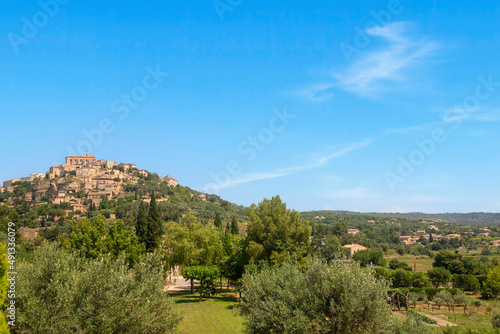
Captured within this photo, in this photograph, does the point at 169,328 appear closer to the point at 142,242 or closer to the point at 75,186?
the point at 142,242

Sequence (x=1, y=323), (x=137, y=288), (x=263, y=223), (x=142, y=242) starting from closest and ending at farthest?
(x=1, y=323)
(x=137, y=288)
(x=263, y=223)
(x=142, y=242)

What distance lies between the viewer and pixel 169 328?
12.9 meters

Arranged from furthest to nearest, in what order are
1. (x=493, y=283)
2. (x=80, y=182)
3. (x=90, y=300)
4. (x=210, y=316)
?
1. (x=80, y=182)
2. (x=493, y=283)
3. (x=210, y=316)
4. (x=90, y=300)

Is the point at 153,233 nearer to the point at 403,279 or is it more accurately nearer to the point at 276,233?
the point at 276,233

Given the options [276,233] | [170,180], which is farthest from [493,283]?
[170,180]

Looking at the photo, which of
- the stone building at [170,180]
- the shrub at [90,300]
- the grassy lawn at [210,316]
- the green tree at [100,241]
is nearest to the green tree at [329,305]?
the grassy lawn at [210,316]

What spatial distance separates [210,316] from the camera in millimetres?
25016

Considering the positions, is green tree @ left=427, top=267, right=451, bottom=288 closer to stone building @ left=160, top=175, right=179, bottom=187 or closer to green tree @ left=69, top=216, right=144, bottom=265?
green tree @ left=69, top=216, right=144, bottom=265

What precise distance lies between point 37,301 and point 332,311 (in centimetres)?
995

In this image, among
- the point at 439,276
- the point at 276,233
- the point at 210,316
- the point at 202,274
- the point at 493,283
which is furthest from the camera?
the point at 439,276

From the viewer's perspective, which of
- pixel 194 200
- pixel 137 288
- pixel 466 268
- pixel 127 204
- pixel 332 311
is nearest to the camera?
pixel 332 311

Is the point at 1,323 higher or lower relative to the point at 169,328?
higher

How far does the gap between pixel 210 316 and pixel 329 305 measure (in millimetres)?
15808

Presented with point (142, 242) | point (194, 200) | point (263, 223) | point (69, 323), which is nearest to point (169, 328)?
point (69, 323)
